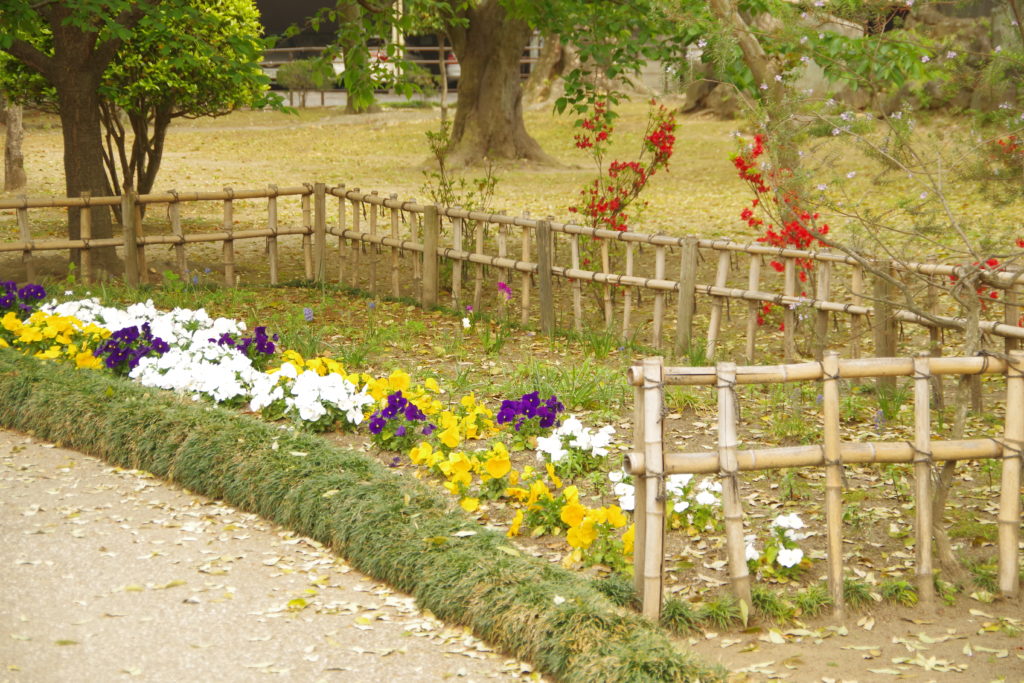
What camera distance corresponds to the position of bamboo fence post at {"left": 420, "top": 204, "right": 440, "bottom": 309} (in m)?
8.48

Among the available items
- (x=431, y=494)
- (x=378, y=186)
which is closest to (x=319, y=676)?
(x=431, y=494)

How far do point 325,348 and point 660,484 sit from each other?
12.4 ft

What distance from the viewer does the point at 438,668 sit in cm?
355

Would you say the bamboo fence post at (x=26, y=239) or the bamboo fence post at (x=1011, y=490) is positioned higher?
the bamboo fence post at (x=26, y=239)

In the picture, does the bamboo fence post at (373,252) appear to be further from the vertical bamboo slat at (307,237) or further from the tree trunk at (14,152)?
the tree trunk at (14,152)

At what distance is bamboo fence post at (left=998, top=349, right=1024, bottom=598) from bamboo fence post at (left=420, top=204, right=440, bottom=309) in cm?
524

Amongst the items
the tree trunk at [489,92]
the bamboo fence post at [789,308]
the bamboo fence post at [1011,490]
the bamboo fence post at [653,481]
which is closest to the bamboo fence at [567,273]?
the bamboo fence post at [789,308]

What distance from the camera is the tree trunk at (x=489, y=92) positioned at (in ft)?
55.8

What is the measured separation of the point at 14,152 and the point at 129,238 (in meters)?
7.70

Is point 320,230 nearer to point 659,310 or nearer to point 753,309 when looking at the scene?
point 659,310

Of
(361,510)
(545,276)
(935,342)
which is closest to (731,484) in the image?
(361,510)

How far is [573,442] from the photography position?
4.91 m

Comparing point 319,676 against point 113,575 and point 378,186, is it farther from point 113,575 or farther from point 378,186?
point 378,186

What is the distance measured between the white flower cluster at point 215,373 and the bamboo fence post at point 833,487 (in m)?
2.43
